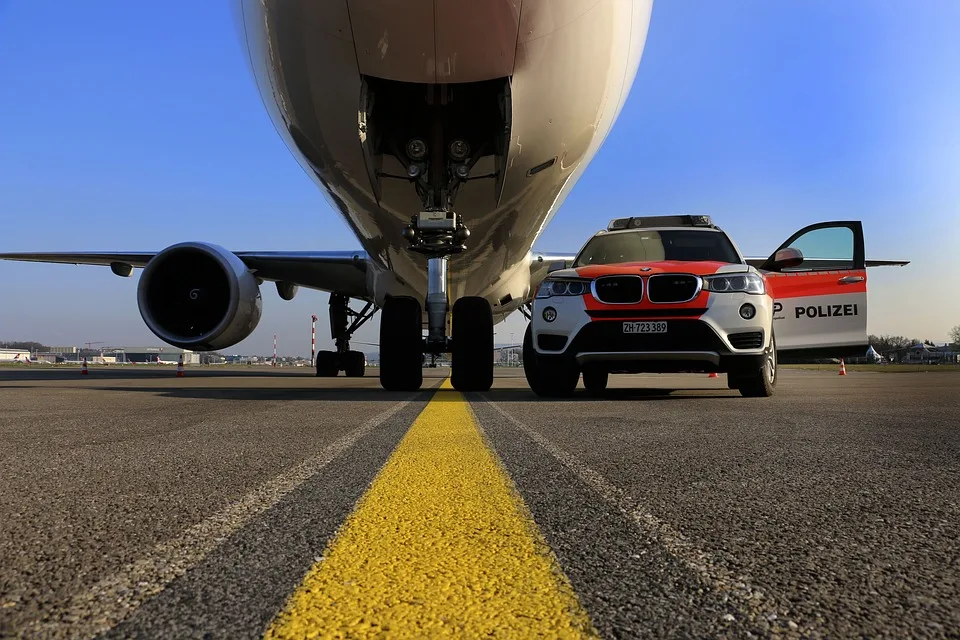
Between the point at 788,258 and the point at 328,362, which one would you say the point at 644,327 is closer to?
the point at 788,258

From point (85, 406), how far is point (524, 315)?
30.2 feet

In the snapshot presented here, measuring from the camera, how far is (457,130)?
5250mm

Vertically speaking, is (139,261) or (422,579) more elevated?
(139,261)

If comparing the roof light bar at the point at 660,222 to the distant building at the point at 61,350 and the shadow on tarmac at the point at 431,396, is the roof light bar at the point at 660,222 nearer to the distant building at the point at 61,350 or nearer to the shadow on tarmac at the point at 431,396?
the shadow on tarmac at the point at 431,396

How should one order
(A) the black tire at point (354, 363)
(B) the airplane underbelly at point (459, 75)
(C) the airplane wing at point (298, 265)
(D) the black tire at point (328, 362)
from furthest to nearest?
(D) the black tire at point (328, 362) → (A) the black tire at point (354, 363) → (C) the airplane wing at point (298, 265) → (B) the airplane underbelly at point (459, 75)

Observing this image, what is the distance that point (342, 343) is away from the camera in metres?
14.4

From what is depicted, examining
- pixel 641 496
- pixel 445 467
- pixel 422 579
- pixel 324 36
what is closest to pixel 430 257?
pixel 324 36

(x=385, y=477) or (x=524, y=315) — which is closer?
(x=385, y=477)

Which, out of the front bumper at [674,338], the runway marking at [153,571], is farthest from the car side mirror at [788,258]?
the runway marking at [153,571]

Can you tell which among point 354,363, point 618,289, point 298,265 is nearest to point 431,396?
point 618,289

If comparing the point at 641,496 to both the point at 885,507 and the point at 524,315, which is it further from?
the point at 524,315

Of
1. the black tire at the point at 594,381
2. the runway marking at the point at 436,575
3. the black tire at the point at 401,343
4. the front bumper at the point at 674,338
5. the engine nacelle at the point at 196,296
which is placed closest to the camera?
the runway marking at the point at 436,575

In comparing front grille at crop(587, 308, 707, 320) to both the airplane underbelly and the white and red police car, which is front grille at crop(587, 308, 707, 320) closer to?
the white and red police car

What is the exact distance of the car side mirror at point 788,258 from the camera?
5805 millimetres
